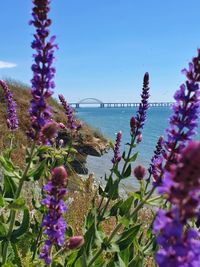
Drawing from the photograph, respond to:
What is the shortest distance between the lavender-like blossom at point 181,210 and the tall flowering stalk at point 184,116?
1389mm

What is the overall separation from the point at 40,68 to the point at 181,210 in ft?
7.34

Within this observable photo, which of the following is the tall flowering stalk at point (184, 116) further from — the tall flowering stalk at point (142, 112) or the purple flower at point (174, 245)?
the tall flowering stalk at point (142, 112)

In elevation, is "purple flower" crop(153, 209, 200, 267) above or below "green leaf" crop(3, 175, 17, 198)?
above

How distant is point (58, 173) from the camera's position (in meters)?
2.62

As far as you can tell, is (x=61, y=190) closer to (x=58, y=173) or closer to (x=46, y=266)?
(x=58, y=173)

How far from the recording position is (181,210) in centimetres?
146

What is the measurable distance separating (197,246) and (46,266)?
6.67ft

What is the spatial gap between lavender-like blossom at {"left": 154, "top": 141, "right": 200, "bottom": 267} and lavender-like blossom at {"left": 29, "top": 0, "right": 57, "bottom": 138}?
206 centimetres

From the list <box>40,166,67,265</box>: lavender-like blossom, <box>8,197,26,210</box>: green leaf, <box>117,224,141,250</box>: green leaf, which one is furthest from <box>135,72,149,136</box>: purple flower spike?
<box>40,166,67,265</box>: lavender-like blossom

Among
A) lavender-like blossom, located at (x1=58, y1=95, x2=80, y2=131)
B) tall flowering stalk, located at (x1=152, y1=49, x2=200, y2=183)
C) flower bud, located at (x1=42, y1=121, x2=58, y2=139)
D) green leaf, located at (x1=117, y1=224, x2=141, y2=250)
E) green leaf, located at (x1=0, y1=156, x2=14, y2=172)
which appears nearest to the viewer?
tall flowering stalk, located at (x1=152, y1=49, x2=200, y2=183)

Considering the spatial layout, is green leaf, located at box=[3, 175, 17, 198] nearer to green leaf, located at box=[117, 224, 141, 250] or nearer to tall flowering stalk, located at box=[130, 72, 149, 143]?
green leaf, located at box=[117, 224, 141, 250]

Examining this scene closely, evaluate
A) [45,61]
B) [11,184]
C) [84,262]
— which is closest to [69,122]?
[11,184]

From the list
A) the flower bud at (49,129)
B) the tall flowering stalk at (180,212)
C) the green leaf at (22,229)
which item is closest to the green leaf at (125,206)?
the green leaf at (22,229)

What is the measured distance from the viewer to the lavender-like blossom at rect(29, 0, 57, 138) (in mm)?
3371
